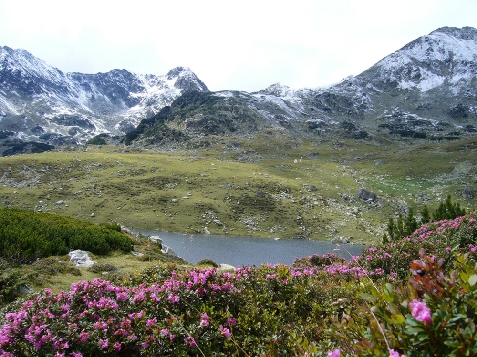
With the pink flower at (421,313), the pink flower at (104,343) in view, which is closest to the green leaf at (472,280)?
the pink flower at (421,313)

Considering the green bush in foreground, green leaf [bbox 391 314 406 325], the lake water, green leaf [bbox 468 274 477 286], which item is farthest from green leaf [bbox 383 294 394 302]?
the lake water

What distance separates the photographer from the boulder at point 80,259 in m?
16.7

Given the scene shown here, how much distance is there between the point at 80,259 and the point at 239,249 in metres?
45.2

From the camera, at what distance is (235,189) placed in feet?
332

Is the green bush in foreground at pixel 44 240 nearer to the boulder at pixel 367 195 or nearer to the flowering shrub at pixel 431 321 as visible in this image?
the flowering shrub at pixel 431 321

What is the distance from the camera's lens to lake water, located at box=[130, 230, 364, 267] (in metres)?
51.3

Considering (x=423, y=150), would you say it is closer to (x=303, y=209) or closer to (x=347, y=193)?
(x=347, y=193)

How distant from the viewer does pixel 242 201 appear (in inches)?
3738

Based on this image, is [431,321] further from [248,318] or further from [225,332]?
[248,318]

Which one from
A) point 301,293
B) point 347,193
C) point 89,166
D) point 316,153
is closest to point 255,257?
point 301,293

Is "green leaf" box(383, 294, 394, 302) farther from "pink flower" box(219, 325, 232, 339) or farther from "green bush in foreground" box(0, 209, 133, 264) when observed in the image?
"green bush in foreground" box(0, 209, 133, 264)

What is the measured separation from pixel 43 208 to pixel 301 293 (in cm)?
8766

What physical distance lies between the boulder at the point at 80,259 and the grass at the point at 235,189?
59.6 metres

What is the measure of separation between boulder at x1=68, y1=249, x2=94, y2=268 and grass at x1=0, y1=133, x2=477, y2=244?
196ft
